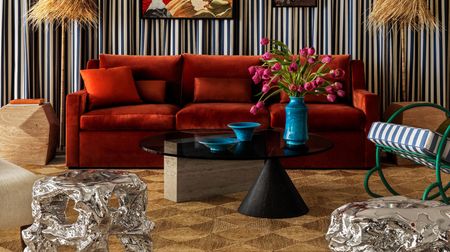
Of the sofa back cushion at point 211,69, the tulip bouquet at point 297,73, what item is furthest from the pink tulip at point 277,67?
the sofa back cushion at point 211,69

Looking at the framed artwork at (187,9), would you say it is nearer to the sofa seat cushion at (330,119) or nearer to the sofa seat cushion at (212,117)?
the sofa seat cushion at (212,117)

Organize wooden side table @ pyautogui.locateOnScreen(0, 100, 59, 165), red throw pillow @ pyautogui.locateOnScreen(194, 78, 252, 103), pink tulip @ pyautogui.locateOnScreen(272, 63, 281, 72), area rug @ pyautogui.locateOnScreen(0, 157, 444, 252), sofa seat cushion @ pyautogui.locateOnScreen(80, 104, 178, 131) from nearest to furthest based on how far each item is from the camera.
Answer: area rug @ pyautogui.locateOnScreen(0, 157, 444, 252)
pink tulip @ pyautogui.locateOnScreen(272, 63, 281, 72)
sofa seat cushion @ pyautogui.locateOnScreen(80, 104, 178, 131)
wooden side table @ pyautogui.locateOnScreen(0, 100, 59, 165)
red throw pillow @ pyautogui.locateOnScreen(194, 78, 252, 103)

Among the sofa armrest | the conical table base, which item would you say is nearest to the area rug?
the conical table base

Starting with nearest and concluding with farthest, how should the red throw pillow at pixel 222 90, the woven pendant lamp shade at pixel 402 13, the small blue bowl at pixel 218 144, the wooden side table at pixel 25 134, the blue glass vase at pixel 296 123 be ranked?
the small blue bowl at pixel 218 144 < the blue glass vase at pixel 296 123 < the wooden side table at pixel 25 134 < the red throw pillow at pixel 222 90 < the woven pendant lamp shade at pixel 402 13

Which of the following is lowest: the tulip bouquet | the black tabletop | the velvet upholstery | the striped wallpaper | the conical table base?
the conical table base

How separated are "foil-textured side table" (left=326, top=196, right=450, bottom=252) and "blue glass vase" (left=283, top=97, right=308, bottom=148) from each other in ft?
6.37

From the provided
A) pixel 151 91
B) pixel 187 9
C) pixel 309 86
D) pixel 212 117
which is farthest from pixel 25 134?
pixel 309 86

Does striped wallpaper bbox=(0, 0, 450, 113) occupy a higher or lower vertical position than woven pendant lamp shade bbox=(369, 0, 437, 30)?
lower

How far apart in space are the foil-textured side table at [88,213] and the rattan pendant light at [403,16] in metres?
4.04

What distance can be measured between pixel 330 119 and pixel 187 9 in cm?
192

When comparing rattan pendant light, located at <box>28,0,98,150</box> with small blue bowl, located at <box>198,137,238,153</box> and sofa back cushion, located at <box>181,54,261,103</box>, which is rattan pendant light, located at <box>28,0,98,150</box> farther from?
small blue bowl, located at <box>198,137,238,153</box>

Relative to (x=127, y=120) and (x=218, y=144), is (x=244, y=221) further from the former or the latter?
(x=127, y=120)

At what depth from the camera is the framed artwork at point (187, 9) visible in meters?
6.58

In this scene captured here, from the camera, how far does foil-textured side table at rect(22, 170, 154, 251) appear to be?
2594 mm
